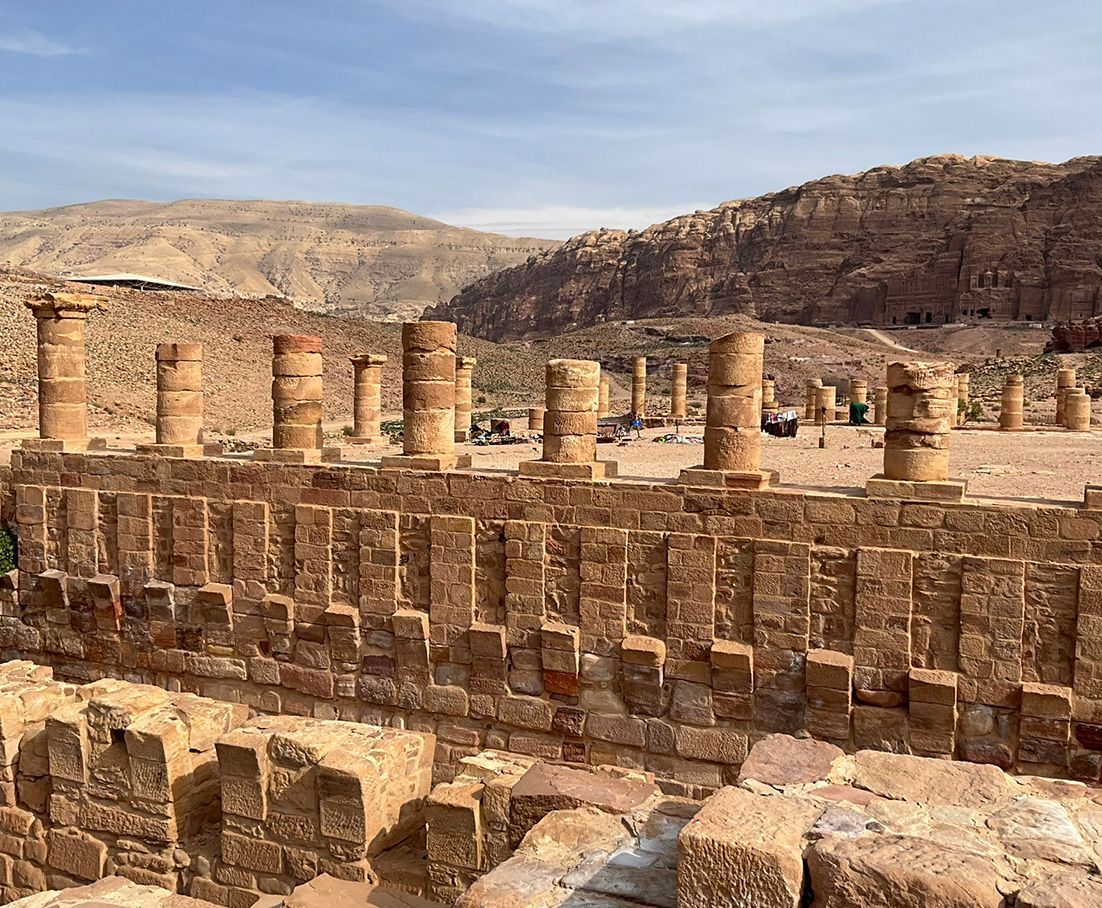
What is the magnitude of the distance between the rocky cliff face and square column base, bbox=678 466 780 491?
7723cm

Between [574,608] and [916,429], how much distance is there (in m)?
3.78

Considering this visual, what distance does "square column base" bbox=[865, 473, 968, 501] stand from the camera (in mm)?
7688

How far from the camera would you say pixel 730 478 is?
8.49 meters

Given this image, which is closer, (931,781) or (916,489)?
(931,781)

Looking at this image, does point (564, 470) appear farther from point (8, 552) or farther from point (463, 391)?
point (463, 391)

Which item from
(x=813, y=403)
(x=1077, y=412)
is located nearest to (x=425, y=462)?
(x=1077, y=412)

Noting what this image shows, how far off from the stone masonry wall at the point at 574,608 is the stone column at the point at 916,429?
46 cm

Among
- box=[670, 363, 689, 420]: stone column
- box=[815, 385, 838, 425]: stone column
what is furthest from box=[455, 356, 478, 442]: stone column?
box=[815, 385, 838, 425]: stone column

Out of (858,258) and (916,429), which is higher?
(858,258)

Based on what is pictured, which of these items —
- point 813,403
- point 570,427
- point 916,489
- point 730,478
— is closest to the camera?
point 916,489

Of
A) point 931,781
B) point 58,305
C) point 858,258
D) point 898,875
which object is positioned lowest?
point 931,781

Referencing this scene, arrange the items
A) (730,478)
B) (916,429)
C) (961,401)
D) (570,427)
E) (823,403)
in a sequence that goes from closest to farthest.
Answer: (916,429) → (730,478) → (570,427) → (823,403) → (961,401)

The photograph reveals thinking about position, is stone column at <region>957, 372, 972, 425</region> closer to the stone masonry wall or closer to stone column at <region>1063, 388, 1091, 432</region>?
stone column at <region>1063, 388, 1091, 432</region>

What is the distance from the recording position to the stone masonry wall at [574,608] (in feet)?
24.4
